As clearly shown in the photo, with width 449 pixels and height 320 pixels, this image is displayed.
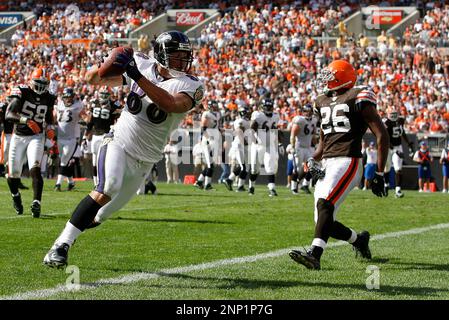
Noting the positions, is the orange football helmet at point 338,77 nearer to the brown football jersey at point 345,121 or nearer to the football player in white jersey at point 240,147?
the brown football jersey at point 345,121

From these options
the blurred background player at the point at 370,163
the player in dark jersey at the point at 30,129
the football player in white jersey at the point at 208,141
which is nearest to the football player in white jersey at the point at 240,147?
the football player in white jersey at the point at 208,141

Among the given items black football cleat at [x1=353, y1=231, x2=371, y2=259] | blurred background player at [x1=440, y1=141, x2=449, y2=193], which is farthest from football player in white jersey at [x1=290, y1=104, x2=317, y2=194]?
black football cleat at [x1=353, y1=231, x2=371, y2=259]

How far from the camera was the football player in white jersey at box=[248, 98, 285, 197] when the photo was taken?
16.9 meters

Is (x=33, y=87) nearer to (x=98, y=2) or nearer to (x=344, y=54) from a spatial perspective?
(x=344, y=54)

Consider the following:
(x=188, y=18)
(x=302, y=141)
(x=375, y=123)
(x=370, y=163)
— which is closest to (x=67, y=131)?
(x=302, y=141)

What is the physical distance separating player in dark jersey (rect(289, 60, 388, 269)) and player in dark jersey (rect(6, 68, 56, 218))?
445cm

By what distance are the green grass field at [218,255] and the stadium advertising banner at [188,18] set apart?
21461 millimetres

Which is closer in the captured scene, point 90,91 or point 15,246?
point 15,246

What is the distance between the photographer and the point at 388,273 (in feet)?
21.6

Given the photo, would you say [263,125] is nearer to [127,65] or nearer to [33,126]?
[33,126]

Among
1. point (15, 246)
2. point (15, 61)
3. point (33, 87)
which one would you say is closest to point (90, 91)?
point (15, 61)

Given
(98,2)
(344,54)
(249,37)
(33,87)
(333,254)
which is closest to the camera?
(333,254)

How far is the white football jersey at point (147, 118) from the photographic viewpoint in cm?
598

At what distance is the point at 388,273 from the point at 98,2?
31.3m
